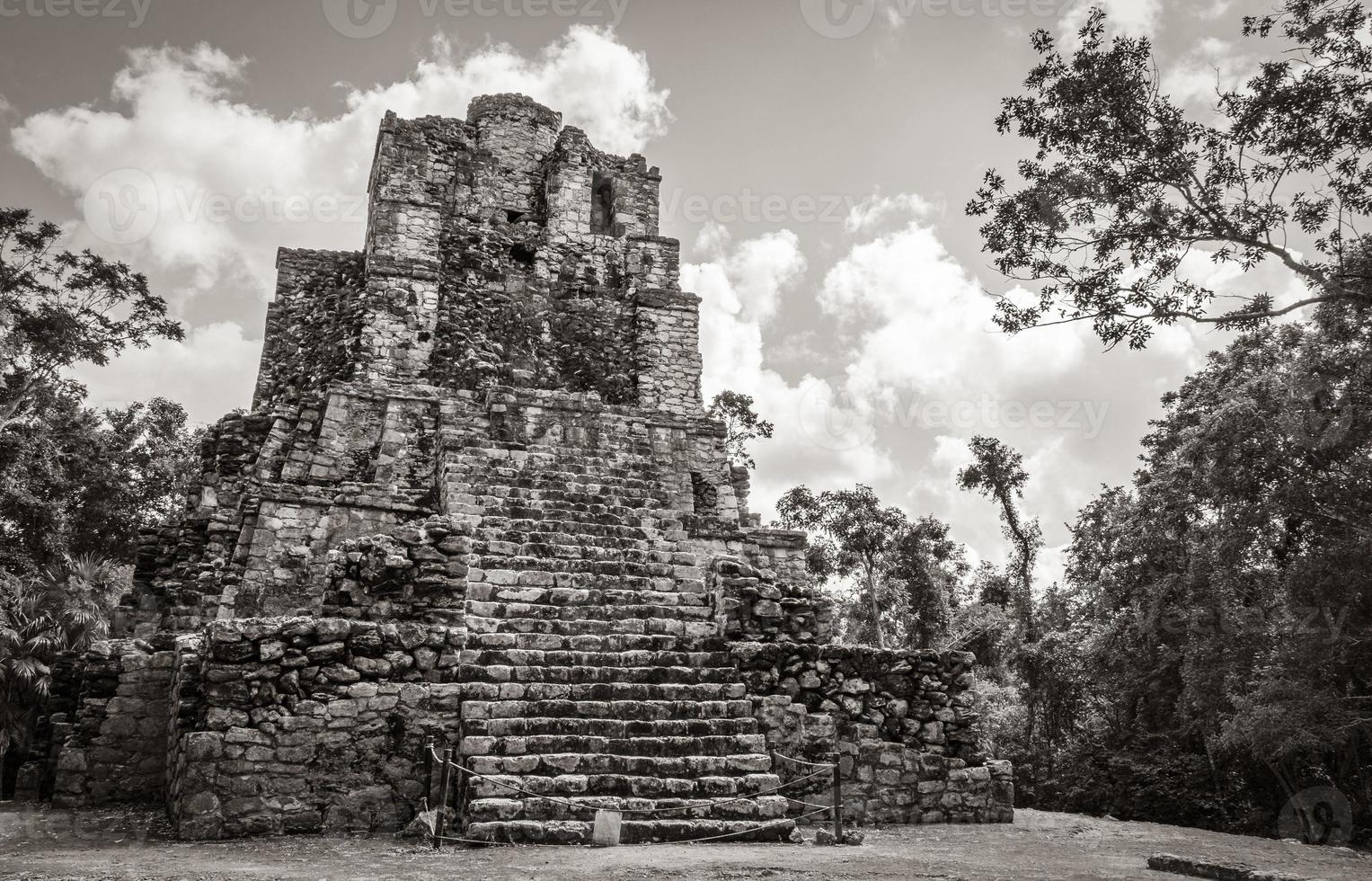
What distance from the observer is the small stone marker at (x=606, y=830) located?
630 centimetres

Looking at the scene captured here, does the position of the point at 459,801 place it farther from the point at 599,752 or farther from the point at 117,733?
the point at 117,733

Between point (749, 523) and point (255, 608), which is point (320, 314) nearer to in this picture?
point (255, 608)

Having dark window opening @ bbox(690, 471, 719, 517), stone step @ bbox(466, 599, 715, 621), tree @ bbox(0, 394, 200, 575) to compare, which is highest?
tree @ bbox(0, 394, 200, 575)

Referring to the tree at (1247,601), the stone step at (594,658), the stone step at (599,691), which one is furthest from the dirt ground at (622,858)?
the tree at (1247,601)

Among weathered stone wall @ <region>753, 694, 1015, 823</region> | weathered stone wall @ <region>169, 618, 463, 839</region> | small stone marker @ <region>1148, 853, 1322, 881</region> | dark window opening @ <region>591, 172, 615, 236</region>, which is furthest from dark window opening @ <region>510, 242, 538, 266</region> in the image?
small stone marker @ <region>1148, 853, 1322, 881</region>

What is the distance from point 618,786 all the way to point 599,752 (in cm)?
38

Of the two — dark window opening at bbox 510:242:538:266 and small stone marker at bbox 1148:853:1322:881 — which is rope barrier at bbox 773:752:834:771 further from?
dark window opening at bbox 510:242:538:266

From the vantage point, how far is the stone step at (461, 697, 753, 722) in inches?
292

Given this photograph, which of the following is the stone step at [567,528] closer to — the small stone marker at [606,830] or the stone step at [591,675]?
the stone step at [591,675]

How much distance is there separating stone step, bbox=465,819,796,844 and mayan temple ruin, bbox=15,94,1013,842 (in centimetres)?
2

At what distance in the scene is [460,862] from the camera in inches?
221

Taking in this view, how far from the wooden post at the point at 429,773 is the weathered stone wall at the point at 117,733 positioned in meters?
3.29

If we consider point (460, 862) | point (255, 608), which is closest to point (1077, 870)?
point (460, 862)

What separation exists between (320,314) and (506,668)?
9460mm
